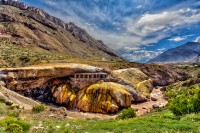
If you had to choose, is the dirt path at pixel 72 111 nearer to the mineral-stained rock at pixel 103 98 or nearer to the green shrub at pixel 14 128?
the mineral-stained rock at pixel 103 98

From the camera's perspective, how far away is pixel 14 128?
56.5ft

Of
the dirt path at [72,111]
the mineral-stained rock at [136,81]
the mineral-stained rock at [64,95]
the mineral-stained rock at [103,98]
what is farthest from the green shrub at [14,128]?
the mineral-stained rock at [136,81]

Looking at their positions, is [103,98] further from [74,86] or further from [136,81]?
[136,81]

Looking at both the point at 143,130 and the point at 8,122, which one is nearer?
the point at 143,130

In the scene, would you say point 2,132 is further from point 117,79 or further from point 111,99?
point 117,79

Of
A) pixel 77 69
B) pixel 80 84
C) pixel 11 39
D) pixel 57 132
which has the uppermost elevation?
pixel 11 39

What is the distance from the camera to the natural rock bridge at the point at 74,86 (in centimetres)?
5544

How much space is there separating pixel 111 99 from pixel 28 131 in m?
38.2

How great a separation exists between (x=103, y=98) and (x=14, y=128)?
39.2 meters

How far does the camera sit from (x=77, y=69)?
6341 centimetres

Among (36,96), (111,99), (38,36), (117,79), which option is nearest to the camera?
(111,99)

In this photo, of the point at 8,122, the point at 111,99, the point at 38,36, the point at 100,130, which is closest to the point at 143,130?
the point at 100,130

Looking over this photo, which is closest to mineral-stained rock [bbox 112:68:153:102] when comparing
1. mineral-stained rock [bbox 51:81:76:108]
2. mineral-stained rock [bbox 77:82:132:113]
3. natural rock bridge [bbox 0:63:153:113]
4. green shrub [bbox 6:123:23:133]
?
natural rock bridge [bbox 0:63:153:113]

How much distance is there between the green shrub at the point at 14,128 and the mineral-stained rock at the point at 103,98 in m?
37.0
